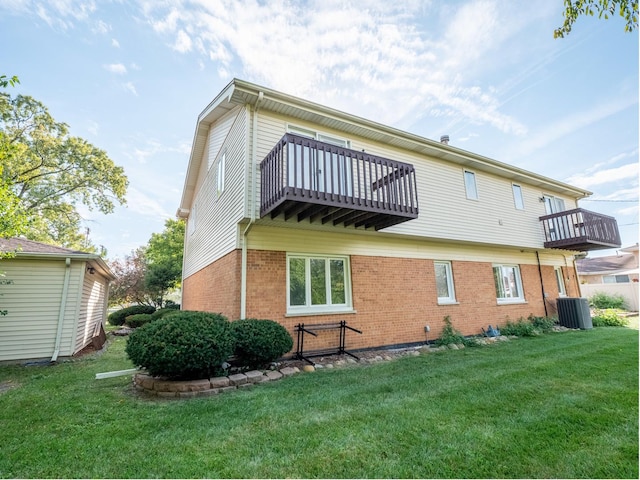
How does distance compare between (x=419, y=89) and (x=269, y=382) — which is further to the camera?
(x=419, y=89)

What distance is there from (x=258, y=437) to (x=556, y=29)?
6.50m

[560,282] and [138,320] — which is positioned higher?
[560,282]

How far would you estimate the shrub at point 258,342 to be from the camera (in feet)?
19.0

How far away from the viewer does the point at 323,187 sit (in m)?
6.37

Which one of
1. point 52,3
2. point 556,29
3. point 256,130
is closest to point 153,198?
point 52,3

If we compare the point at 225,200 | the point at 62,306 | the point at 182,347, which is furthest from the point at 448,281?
the point at 62,306

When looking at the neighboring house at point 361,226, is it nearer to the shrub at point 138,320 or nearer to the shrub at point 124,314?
the shrub at point 138,320

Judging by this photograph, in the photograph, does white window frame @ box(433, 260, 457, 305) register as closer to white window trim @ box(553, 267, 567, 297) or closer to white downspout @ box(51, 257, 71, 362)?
white window trim @ box(553, 267, 567, 297)

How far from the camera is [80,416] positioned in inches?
159

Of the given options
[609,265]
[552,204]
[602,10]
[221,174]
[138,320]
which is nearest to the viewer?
[602,10]

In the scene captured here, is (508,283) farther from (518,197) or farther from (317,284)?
(317,284)

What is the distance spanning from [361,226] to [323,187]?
2.07 m

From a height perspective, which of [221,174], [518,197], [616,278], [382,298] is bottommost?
[382,298]

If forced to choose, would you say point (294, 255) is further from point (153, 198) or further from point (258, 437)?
point (153, 198)
